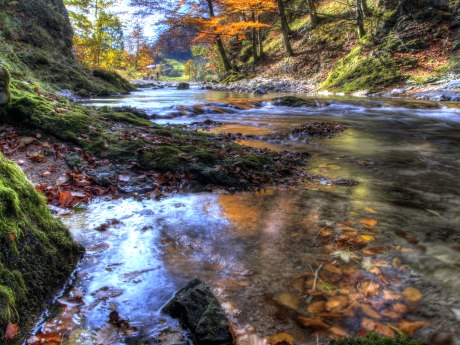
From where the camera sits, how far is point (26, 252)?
176 cm

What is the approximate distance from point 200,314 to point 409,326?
3.64ft

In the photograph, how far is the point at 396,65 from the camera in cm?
1530

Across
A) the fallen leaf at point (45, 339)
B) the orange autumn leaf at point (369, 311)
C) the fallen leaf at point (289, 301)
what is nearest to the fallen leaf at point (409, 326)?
the orange autumn leaf at point (369, 311)

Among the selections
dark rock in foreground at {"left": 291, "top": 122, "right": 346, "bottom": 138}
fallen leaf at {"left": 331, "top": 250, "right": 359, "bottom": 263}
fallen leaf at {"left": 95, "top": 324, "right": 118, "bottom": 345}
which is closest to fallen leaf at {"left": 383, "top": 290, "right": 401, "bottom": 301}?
fallen leaf at {"left": 331, "top": 250, "right": 359, "bottom": 263}

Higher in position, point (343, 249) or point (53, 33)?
point (53, 33)

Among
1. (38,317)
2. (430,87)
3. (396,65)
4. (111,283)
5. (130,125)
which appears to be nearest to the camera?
(38,317)

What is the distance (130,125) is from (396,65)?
13838 millimetres

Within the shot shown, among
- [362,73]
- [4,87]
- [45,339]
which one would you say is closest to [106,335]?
[45,339]

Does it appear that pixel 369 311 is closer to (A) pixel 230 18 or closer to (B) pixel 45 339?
(B) pixel 45 339

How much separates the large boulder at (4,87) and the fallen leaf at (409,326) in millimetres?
4582

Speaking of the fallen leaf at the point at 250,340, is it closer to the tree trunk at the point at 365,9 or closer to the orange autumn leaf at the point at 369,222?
the orange autumn leaf at the point at 369,222

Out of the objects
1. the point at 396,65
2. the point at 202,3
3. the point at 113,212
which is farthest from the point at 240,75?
the point at 113,212

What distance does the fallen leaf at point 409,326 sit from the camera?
1771 mm

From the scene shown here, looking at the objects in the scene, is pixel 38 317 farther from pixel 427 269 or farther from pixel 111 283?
pixel 427 269
